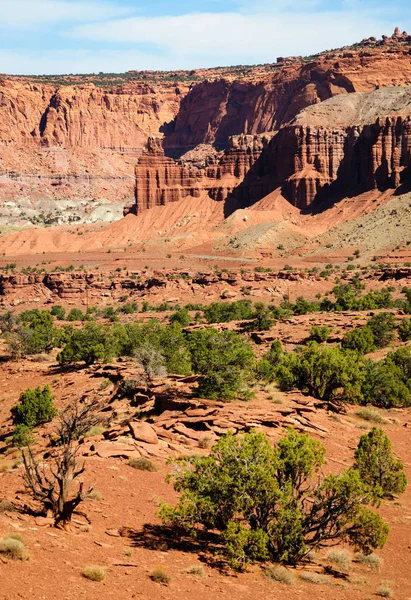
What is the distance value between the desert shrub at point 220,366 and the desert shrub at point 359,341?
1181cm

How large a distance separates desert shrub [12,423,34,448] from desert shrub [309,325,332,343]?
20.8 meters

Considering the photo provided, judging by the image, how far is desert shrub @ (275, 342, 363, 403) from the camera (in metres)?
28.6

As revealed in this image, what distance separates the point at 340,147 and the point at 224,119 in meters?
76.6

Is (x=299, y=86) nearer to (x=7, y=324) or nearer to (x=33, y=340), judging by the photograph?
(x=7, y=324)

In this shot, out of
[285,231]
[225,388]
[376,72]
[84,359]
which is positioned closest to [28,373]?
[84,359]

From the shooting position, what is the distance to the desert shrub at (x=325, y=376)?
28578 mm

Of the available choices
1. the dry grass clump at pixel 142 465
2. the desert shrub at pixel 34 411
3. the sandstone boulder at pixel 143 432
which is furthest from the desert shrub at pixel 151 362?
the dry grass clump at pixel 142 465

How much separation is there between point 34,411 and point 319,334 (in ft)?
66.7

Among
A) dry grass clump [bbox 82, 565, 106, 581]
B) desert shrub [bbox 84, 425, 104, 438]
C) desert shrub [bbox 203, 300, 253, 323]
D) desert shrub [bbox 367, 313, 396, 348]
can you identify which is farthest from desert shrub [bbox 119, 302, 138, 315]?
dry grass clump [bbox 82, 565, 106, 581]

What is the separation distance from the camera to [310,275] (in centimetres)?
8181

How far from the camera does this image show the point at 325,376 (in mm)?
28828

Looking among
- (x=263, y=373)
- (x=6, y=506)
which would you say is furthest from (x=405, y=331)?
(x=6, y=506)

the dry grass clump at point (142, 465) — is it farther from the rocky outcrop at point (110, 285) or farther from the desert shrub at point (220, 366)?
the rocky outcrop at point (110, 285)

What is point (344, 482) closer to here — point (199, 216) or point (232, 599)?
point (232, 599)
